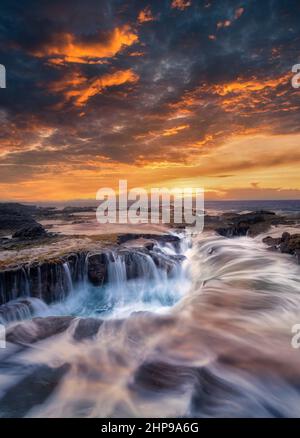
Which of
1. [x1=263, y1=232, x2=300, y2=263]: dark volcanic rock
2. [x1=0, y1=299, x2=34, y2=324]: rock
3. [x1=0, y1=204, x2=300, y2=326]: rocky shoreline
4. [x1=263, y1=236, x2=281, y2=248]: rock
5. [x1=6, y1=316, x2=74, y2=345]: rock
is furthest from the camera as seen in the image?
[x1=263, y1=236, x2=281, y2=248]: rock

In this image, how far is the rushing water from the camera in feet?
14.7

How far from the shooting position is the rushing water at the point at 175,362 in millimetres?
4469

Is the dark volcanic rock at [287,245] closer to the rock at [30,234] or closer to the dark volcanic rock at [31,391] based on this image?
the dark volcanic rock at [31,391]

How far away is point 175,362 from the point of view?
545 cm

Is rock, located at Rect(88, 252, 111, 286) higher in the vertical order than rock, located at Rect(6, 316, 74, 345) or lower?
higher

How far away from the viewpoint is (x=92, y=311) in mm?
9484

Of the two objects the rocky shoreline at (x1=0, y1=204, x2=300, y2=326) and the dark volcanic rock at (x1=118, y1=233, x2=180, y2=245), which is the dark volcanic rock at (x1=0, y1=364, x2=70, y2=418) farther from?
the dark volcanic rock at (x1=118, y1=233, x2=180, y2=245)

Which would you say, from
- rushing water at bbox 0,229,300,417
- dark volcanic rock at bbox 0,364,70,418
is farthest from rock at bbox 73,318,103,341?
dark volcanic rock at bbox 0,364,70,418

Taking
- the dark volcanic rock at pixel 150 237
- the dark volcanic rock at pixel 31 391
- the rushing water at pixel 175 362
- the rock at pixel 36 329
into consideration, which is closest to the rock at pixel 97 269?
the rushing water at pixel 175 362

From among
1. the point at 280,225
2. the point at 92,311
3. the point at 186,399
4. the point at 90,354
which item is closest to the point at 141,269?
the point at 92,311

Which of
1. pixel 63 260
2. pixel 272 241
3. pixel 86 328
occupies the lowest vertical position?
pixel 86 328

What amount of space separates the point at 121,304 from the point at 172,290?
2.71 metres

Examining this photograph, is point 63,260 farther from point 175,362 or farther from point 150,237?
point 150,237

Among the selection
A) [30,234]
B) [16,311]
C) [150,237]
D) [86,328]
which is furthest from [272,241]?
[16,311]
